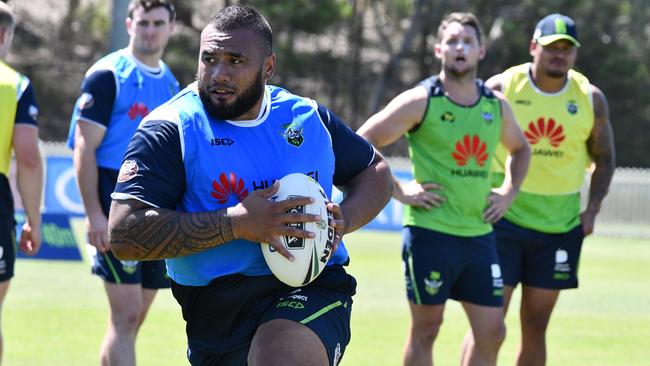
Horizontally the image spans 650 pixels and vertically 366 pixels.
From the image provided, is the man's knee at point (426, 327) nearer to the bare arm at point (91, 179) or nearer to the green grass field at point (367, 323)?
the green grass field at point (367, 323)

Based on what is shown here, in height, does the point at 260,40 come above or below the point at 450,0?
above

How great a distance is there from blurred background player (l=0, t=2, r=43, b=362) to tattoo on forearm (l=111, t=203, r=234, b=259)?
279 cm

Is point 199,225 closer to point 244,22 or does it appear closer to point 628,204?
point 244,22

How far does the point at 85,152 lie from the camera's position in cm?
757

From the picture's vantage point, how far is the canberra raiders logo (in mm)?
5043

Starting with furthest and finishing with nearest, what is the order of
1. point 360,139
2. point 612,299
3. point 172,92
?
point 612,299 → point 172,92 → point 360,139

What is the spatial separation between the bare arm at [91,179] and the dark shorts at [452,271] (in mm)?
2067

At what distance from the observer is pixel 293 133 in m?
5.07

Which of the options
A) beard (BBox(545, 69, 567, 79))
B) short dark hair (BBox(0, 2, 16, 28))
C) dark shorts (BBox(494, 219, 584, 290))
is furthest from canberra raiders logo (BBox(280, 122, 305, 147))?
beard (BBox(545, 69, 567, 79))

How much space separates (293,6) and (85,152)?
97.4ft

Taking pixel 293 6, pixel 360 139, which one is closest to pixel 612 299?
pixel 360 139

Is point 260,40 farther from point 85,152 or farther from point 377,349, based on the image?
point 377,349

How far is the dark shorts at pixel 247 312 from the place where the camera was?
15.9ft

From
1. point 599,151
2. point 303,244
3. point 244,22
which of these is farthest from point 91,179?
point 599,151
